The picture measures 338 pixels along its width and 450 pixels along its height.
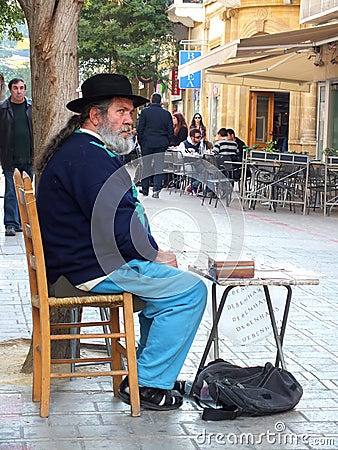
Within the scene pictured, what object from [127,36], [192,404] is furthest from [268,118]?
[192,404]

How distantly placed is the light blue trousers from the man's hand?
38mm

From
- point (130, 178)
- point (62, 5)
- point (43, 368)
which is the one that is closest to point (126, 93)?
point (130, 178)

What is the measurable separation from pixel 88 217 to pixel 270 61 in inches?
650

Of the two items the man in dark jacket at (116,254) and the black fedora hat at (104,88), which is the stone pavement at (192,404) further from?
the black fedora hat at (104,88)

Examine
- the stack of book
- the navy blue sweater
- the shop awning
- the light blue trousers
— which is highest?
the shop awning

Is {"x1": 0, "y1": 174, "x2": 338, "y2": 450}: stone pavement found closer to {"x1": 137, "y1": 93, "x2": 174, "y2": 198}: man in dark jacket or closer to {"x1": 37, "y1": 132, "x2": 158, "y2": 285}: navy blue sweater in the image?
{"x1": 37, "y1": 132, "x2": 158, "y2": 285}: navy blue sweater

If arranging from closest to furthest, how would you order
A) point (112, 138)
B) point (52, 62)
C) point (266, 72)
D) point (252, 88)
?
point (112, 138) < point (52, 62) < point (266, 72) < point (252, 88)

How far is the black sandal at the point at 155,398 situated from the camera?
16.7 feet

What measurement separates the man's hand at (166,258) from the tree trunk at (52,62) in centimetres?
110

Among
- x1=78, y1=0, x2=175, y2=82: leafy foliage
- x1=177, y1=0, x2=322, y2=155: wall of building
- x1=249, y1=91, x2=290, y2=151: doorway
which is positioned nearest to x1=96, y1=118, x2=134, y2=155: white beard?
x1=177, y1=0, x2=322, y2=155: wall of building

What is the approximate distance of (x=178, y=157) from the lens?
63.8 ft

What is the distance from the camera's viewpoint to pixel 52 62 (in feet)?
19.4

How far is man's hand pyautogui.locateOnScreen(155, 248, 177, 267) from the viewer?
5094mm

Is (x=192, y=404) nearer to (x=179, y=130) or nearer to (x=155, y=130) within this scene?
(x=155, y=130)
